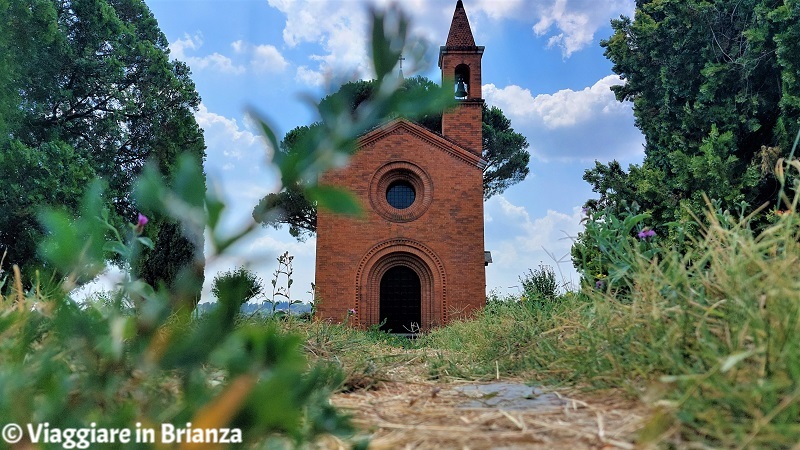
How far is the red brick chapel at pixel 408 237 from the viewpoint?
52.0 feet

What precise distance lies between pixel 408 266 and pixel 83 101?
1118cm

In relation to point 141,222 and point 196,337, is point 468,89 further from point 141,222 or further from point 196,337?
point 196,337

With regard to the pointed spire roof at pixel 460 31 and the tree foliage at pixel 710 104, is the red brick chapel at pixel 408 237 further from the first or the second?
the tree foliage at pixel 710 104

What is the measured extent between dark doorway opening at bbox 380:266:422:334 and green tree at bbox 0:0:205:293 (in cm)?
645

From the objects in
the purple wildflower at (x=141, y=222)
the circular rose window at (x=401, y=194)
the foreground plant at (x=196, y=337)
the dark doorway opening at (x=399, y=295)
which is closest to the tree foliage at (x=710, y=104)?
the circular rose window at (x=401, y=194)

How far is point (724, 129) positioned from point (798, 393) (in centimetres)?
1707

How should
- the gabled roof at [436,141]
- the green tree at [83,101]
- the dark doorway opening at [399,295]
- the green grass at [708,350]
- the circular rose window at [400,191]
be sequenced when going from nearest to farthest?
1. the green grass at [708,350]
2. the green tree at [83,101]
3. the circular rose window at [400,191]
4. the gabled roof at [436,141]
5. the dark doorway opening at [399,295]

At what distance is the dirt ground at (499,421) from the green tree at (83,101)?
1301 cm

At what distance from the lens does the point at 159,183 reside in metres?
0.70

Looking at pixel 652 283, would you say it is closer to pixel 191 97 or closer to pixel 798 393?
pixel 798 393

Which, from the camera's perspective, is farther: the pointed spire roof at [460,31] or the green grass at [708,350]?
the pointed spire roof at [460,31]

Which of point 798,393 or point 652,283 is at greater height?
point 652,283

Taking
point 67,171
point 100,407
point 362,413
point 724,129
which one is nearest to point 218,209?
point 100,407

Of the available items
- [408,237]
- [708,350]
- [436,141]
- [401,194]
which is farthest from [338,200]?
[401,194]
